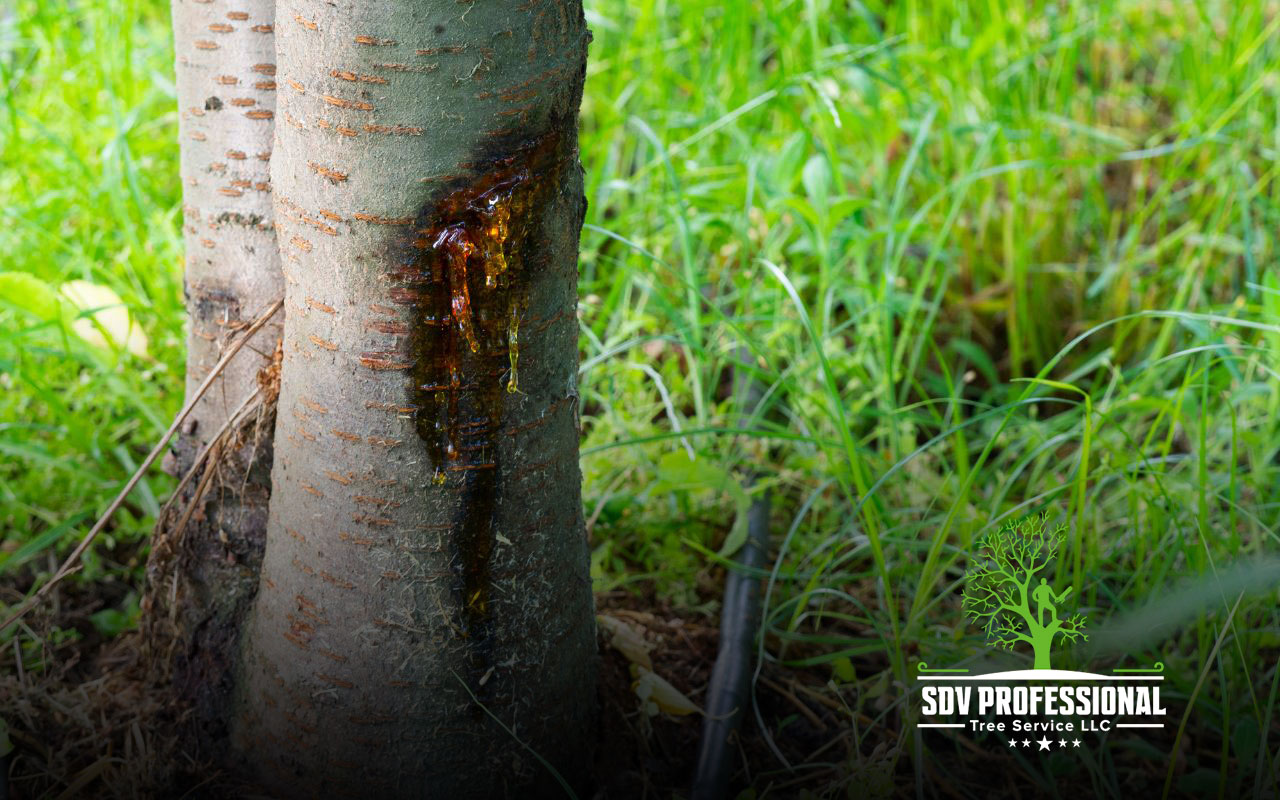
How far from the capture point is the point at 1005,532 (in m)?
1.40

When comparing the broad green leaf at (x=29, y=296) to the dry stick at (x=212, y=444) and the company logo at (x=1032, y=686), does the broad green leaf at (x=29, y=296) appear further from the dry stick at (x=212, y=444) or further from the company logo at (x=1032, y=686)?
the company logo at (x=1032, y=686)

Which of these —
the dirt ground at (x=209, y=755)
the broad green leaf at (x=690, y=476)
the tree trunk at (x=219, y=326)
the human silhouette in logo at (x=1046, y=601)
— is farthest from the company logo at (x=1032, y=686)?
the tree trunk at (x=219, y=326)

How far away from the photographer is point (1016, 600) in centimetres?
130

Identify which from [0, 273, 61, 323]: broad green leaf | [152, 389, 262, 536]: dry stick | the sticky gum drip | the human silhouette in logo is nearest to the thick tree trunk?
the sticky gum drip

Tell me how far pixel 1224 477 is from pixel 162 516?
1.61 metres

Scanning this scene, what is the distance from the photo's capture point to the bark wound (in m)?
0.94

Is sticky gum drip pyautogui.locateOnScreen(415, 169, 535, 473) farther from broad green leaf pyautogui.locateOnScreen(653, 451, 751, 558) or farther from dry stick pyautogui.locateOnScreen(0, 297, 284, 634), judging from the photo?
broad green leaf pyautogui.locateOnScreen(653, 451, 751, 558)

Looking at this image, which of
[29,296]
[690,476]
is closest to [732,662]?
[690,476]

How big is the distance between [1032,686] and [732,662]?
1.30ft

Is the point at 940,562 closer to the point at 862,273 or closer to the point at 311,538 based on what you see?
the point at 862,273

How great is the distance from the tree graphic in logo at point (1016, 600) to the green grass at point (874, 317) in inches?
1.4

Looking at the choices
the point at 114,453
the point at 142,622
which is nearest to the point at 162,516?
the point at 142,622

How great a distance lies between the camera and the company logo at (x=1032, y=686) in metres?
1.25

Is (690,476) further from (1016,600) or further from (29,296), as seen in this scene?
(29,296)
